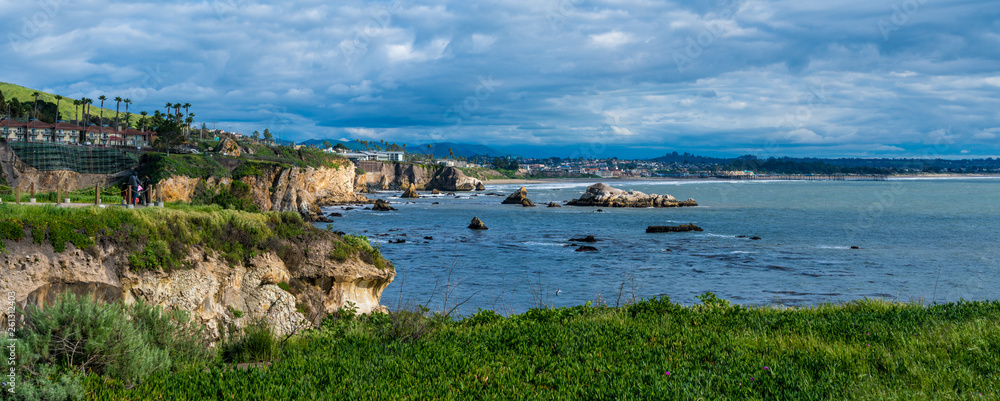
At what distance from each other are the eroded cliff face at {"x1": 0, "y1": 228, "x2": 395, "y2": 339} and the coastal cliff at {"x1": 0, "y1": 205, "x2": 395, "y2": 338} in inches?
0.8

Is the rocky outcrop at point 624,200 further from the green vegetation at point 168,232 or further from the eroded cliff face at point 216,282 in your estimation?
the green vegetation at point 168,232

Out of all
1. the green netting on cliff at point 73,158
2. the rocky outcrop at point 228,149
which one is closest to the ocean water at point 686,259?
the green netting on cliff at point 73,158

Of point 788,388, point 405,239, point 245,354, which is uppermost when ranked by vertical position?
point 788,388

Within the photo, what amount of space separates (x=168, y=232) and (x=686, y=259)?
1358 inches

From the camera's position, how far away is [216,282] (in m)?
14.7

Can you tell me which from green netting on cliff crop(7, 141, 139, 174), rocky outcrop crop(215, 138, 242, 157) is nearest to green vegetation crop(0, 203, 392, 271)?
green netting on cliff crop(7, 141, 139, 174)

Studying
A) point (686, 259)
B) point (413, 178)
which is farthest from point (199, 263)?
point (413, 178)

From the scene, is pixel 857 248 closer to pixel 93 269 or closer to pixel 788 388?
pixel 788 388

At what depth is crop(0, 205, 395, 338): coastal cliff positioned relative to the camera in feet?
40.0

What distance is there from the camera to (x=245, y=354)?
8766 mm

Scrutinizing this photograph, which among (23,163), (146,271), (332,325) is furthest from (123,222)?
(23,163)

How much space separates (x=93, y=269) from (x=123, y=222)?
5.17 ft

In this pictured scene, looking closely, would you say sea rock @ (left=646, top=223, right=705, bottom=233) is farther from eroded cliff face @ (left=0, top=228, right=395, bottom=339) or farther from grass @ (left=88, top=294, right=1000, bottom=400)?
grass @ (left=88, top=294, right=1000, bottom=400)

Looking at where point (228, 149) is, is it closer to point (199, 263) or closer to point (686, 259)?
point (686, 259)
